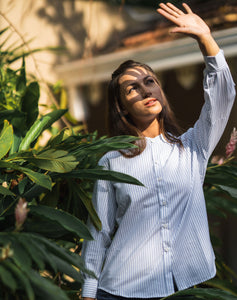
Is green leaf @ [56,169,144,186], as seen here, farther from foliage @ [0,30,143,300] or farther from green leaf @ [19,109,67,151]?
green leaf @ [19,109,67,151]

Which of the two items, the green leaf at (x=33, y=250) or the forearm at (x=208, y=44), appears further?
the forearm at (x=208, y=44)

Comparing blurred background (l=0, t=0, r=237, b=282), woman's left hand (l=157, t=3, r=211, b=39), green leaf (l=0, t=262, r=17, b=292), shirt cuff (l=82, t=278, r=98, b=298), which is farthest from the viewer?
blurred background (l=0, t=0, r=237, b=282)

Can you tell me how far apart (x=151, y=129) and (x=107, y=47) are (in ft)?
12.8

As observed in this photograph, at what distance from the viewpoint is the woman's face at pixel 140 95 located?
70.9 inches

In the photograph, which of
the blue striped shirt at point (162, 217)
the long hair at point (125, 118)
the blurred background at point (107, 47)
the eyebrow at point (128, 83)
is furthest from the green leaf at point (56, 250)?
the blurred background at point (107, 47)

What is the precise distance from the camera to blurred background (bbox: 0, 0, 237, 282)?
167 inches

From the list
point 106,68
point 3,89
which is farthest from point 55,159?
point 106,68

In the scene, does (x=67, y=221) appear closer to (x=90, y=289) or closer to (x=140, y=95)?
(x=90, y=289)

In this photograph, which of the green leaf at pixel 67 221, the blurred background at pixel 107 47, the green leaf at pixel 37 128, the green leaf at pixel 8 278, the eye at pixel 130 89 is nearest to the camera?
the green leaf at pixel 8 278

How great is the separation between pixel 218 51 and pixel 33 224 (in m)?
0.89

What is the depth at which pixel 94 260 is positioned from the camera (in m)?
1.77

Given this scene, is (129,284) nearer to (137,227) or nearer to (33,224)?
(137,227)

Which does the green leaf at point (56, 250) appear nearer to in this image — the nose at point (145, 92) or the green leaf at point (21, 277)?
the green leaf at point (21, 277)

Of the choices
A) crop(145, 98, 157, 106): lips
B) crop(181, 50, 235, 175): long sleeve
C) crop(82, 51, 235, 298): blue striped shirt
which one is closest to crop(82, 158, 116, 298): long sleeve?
crop(82, 51, 235, 298): blue striped shirt
